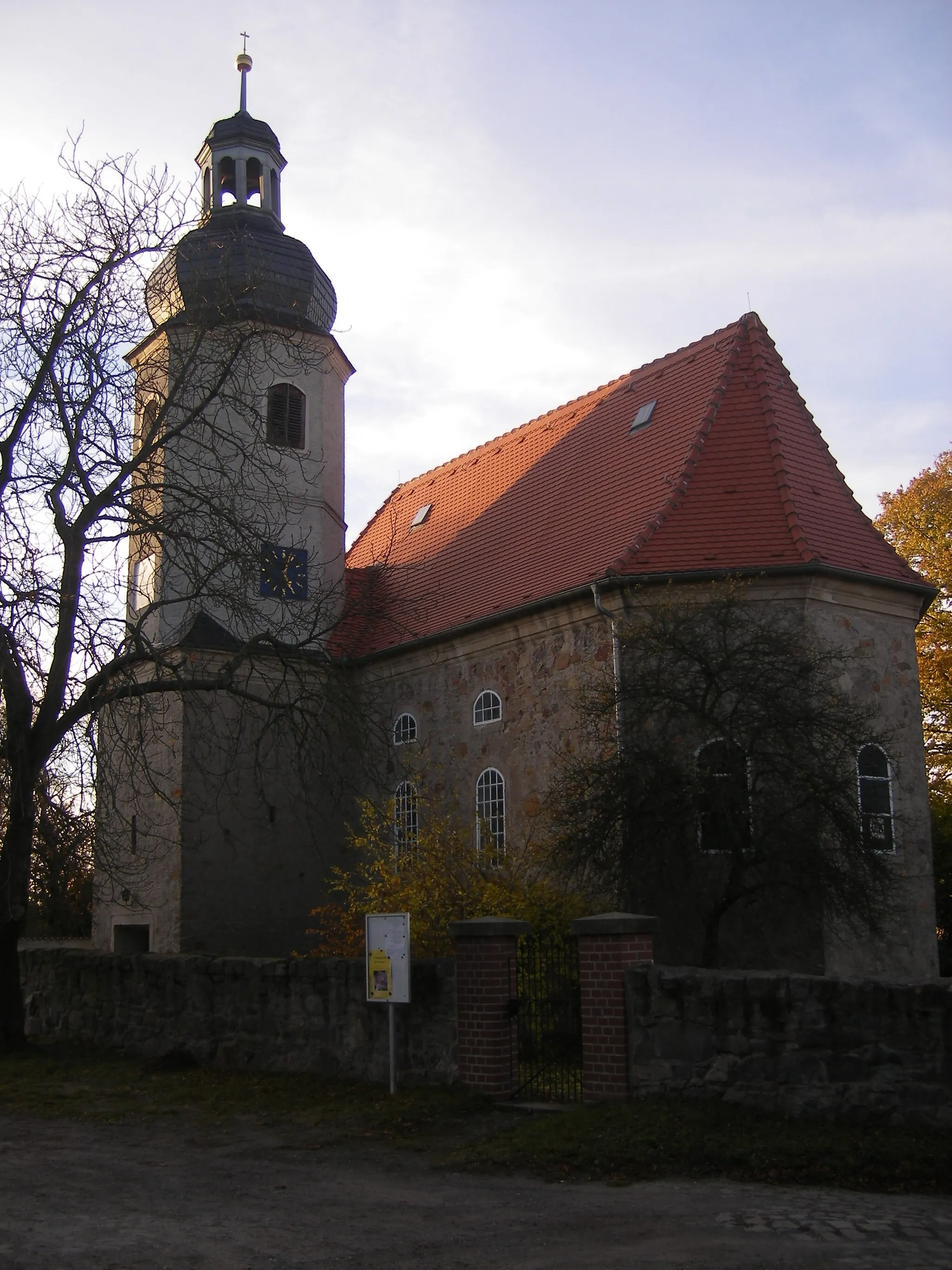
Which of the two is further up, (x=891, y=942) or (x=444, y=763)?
(x=444, y=763)

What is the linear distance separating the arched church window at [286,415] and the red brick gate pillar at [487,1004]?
1445cm

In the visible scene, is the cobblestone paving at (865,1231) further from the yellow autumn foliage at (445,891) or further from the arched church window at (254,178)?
the arched church window at (254,178)

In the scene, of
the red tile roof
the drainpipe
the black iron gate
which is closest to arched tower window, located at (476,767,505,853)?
the red tile roof

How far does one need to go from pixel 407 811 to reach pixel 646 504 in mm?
6423

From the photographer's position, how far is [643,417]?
20.6 m

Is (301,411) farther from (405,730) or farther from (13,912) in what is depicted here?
(13,912)

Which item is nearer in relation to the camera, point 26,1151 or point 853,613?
point 26,1151

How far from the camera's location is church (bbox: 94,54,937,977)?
1675 centimetres

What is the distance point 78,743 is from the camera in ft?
45.0

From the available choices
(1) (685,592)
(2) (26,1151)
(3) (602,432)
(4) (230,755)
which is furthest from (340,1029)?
(3) (602,432)

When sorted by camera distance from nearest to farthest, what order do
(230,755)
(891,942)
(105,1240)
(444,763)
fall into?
1. (105,1240)
2. (230,755)
3. (891,942)
4. (444,763)

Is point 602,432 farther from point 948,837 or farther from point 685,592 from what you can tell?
point 948,837

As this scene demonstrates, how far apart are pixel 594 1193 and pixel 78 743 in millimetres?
7965

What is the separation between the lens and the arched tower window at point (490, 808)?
61.8 ft
